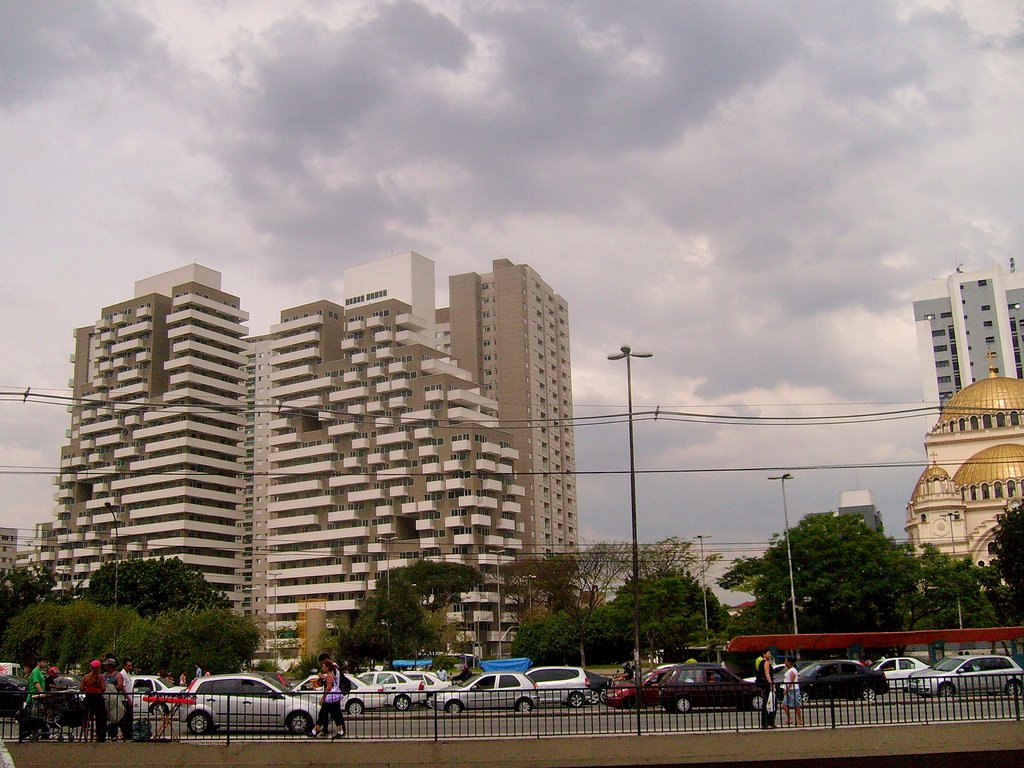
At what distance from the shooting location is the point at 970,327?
150 meters

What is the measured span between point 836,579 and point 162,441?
313 ft

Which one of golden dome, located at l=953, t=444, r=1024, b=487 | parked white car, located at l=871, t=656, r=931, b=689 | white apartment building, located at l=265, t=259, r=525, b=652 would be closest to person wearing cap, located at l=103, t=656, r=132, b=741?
parked white car, located at l=871, t=656, r=931, b=689

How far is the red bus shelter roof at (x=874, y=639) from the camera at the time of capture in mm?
46906

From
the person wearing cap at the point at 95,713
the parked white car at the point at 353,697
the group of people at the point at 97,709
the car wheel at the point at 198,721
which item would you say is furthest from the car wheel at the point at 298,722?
the person wearing cap at the point at 95,713

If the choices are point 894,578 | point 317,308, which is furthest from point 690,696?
point 317,308

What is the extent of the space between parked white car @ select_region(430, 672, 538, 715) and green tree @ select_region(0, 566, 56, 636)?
68.1 meters

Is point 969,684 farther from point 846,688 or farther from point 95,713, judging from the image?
point 95,713

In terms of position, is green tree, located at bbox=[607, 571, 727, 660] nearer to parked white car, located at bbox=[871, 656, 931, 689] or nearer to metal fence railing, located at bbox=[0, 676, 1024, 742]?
parked white car, located at bbox=[871, 656, 931, 689]

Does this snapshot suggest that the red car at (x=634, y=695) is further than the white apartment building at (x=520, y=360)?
No

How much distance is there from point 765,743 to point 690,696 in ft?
18.9

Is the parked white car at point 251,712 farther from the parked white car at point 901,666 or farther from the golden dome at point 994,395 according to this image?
the golden dome at point 994,395

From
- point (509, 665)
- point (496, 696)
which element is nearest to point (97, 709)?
point (496, 696)

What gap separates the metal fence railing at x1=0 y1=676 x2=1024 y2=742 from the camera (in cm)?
2155

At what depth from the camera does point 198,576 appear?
9781cm
